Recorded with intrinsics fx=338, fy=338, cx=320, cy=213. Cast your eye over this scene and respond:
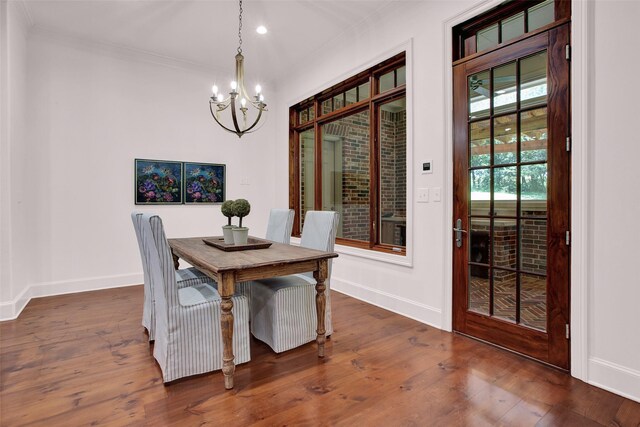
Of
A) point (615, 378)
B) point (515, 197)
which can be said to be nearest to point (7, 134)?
point (515, 197)

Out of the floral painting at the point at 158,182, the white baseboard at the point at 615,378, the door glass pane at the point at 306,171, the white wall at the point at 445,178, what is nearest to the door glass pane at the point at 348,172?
the door glass pane at the point at 306,171

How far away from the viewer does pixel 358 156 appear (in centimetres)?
445

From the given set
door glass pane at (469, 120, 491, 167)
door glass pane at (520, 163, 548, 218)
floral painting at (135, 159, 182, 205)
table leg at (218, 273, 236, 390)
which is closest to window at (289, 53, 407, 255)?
door glass pane at (469, 120, 491, 167)

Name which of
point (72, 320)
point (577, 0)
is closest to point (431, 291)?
point (577, 0)

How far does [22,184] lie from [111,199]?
0.88 m

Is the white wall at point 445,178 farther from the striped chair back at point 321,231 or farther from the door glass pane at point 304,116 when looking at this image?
the striped chair back at point 321,231

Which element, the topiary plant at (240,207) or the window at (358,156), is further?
the window at (358,156)

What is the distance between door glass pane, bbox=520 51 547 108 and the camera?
2297 mm

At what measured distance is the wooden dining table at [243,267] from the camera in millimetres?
1981

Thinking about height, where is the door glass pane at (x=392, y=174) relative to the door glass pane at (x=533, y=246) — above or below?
above

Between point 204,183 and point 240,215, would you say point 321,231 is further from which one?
point 204,183

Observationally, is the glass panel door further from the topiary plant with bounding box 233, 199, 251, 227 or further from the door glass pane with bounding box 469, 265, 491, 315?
the topiary plant with bounding box 233, 199, 251, 227

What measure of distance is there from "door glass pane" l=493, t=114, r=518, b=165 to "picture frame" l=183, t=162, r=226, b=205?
12.4 ft

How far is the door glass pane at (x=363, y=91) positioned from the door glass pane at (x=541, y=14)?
1.81m
